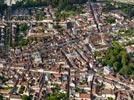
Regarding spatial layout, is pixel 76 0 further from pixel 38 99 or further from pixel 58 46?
pixel 38 99

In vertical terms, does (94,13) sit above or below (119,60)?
above

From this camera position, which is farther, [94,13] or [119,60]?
[94,13]

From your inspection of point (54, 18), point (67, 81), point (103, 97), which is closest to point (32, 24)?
point (54, 18)

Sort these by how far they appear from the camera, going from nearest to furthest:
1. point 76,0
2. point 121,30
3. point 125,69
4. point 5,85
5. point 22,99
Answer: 1. point 22,99
2. point 5,85
3. point 125,69
4. point 121,30
5. point 76,0

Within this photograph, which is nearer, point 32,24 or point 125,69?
point 125,69

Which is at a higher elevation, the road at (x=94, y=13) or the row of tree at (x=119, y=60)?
the road at (x=94, y=13)

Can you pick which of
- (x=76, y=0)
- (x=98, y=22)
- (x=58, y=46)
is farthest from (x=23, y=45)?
(x=76, y=0)

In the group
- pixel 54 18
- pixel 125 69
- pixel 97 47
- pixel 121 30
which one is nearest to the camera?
pixel 125 69

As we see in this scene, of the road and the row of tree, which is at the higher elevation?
the road

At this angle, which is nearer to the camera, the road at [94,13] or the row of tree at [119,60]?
the row of tree at [119,60]

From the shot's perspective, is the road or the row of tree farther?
the road
